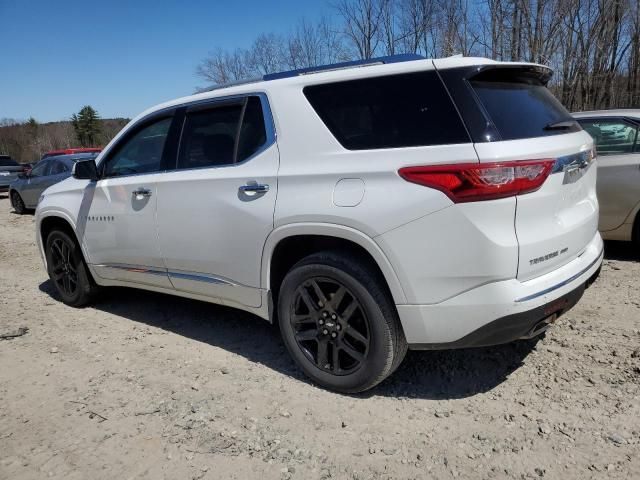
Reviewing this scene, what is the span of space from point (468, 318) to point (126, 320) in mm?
3332

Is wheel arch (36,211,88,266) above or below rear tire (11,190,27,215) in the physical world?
above

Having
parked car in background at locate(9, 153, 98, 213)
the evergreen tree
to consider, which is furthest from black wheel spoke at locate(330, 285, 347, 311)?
the evergreen tree

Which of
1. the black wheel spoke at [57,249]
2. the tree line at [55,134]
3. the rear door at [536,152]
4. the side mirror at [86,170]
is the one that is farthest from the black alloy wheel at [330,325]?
the tree line at [55,134]

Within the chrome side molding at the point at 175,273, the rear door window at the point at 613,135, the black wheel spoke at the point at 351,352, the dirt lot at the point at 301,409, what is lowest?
the dirt lot at the point at 301,409

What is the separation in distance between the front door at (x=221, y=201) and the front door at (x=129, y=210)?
185 mm

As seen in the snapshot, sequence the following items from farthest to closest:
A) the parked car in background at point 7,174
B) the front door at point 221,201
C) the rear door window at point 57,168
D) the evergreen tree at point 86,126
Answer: the evergreen tree at point 86,126, the parked car in background at point 7,174, the rear door window at point 57,168, the front door at point 221,201

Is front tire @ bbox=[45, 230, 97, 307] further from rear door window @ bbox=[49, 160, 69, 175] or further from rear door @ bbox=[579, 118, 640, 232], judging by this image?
rear door window @ bbox=[49, 160, 69, 175]

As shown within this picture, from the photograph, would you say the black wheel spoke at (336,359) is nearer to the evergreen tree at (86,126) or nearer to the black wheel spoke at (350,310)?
the black wheel spoke at (350,310)

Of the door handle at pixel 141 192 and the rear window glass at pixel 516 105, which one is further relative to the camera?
the door handle at pixel 141 192

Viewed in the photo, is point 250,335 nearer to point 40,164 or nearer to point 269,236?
point 269,236

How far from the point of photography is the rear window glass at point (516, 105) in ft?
8.53

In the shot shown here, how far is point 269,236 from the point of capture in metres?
3.15

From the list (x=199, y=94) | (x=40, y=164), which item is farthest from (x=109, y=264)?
(x=40, y=164)

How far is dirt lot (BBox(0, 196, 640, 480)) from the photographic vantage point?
8.20ft
